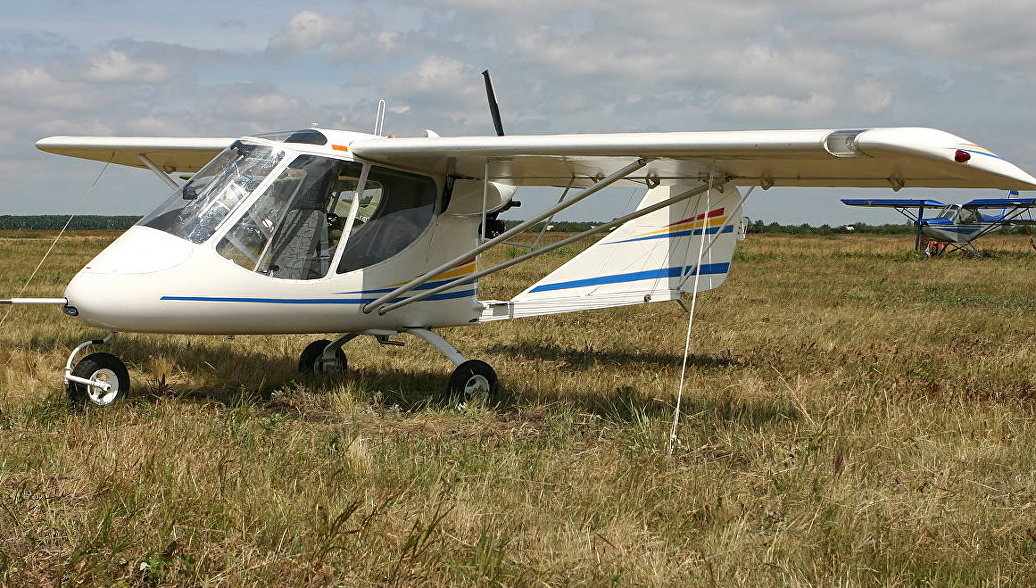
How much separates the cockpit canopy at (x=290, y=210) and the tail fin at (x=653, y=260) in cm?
259

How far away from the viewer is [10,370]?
7762 millimetres

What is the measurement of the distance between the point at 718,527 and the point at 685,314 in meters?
10.7

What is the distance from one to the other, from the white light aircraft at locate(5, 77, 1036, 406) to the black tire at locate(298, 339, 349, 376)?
0.02m

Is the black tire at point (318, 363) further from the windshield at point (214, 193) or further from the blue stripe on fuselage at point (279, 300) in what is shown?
the windshield at point (214, 193)

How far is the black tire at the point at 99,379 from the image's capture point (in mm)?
6227

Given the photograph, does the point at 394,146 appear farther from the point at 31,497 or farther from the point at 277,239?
the point at 31,497

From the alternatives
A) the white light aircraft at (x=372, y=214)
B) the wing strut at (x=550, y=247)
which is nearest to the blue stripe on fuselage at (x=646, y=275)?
the white light aircraft at (x=372, y=214)

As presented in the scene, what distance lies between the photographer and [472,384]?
746 centimetres

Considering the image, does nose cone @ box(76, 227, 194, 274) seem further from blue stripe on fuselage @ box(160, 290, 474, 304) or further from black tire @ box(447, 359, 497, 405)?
black tire @ box(447, 359, 497, 405)

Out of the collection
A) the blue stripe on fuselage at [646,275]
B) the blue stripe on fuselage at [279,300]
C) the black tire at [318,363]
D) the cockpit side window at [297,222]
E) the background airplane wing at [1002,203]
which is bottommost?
the black tire at [318,363]

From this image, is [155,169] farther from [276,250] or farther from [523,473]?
[523,473]

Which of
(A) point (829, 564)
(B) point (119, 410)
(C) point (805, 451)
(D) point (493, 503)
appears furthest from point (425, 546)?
(B) point (119, 410)

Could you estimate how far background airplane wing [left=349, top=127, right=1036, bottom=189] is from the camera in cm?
532

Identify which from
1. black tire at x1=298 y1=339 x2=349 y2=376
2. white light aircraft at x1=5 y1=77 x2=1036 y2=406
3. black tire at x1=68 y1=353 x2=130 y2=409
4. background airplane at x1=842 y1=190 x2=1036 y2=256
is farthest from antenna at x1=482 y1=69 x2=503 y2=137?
background airplane at x1=842 y1=190 x2=1036 y2=256
